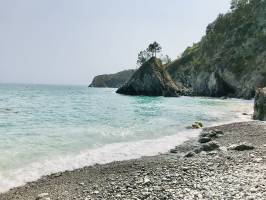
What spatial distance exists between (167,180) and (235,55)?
450ft

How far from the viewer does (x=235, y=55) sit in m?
145

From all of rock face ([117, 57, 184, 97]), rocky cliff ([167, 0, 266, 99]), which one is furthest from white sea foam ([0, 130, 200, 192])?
rock face ([117, 57, 184, 97])

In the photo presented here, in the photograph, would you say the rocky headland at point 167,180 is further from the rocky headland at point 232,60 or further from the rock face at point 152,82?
the rock face at point 152,82

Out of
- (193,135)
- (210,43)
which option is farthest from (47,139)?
(210,43)

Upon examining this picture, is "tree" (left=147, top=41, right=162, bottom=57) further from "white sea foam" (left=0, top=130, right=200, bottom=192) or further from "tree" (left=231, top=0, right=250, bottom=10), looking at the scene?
"white sea foam" (left=0, top=130, right=200, bottom=192)

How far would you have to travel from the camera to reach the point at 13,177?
58.6 feet

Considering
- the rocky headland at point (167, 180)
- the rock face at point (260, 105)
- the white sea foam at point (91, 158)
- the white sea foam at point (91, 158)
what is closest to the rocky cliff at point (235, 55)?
the rock face at point (260, 105)

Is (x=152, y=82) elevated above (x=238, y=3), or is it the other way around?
(x=238, y=3)

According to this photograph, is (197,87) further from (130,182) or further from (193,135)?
(130,182)

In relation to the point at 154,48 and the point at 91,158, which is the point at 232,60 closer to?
the point at 154,48

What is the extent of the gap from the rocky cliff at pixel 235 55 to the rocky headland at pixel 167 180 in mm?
102128

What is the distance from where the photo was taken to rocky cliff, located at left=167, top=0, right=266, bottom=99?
127250mm

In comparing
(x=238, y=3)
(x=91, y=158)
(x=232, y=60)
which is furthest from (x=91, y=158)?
(x=238, y=3)

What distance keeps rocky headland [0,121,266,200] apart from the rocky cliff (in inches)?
4021
